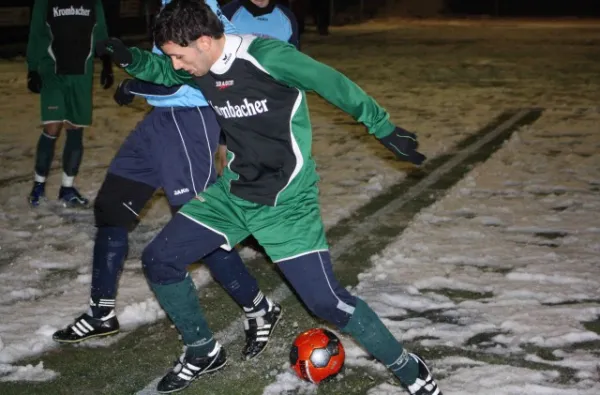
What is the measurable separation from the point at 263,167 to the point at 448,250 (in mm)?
2864

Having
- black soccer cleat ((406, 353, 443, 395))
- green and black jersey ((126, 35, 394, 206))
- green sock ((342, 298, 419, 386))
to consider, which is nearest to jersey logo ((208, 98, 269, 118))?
green and black jersey ((126, 35, 394, 206))

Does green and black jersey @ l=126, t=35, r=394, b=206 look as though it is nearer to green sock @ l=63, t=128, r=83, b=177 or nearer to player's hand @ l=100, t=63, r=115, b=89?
green sock @ l=63, t=128, r=83, b=177

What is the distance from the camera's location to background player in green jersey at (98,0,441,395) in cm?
373

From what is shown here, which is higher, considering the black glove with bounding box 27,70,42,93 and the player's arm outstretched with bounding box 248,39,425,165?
the player's arm outstretched with bounding box 248,39,425,165

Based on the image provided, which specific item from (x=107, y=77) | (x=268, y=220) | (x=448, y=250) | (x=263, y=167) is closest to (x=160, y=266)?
(x=268, y=220)

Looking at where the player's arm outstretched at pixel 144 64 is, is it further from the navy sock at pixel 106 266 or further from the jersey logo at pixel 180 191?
the navy sock at pixel 106 266

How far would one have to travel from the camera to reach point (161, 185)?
489 centimetres

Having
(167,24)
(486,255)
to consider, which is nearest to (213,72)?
(167,24)

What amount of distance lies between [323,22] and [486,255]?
24723 millimetres

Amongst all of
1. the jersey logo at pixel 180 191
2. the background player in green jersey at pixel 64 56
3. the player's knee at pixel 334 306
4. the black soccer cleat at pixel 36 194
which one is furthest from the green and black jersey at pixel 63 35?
the player's knee at pixel 334 306

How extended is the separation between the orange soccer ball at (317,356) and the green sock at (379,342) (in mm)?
395

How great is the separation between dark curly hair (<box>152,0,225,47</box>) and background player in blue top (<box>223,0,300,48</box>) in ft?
8.57

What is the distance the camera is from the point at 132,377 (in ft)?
14.6

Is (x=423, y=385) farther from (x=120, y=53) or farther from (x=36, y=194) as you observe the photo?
(x=36, y=194)
